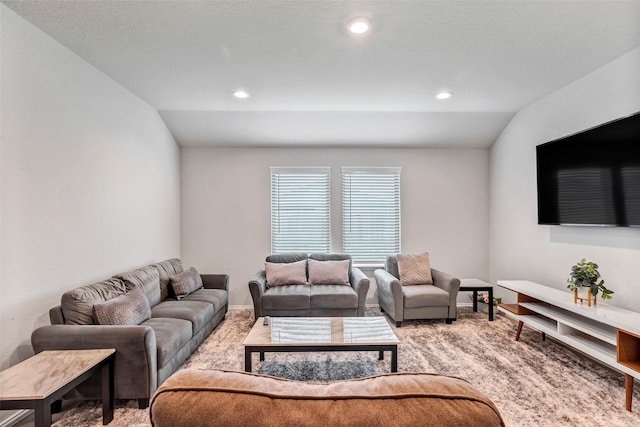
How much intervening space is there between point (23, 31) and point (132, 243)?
2160 millimetres

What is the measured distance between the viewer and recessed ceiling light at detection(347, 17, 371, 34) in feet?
7.32

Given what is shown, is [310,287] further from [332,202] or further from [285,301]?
[332,202]

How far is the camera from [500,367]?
114 inches

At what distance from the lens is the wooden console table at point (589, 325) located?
7.49 feet

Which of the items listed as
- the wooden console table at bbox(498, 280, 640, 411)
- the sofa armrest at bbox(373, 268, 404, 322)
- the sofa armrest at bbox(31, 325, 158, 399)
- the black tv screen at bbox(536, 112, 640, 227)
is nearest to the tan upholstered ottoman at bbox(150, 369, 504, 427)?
the sofa armrest at bbox(31, 325, 158, 399)

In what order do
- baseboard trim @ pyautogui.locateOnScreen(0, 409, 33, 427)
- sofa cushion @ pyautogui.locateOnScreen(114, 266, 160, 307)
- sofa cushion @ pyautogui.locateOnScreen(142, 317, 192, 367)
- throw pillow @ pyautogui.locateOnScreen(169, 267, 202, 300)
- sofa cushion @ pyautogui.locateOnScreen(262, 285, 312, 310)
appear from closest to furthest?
baseboard trim @ pyautogui.locateOnScreen(0, 409, 33, 427), sofa cushion @ pyautogui.locateOnScreen(142, 317, 192, 367), sofa cushion @ pyautogui.locateOnScreen(114, 266, 160, 307), throw pillow @ pyautogui.locateOnScreen(169, 267, 202, 300), sofa cushion @ pyautogui.locateOnScreen(262, 285, 312, 310)

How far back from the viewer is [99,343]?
7.24 ft

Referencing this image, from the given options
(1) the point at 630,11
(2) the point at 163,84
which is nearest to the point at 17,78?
(2) the point at 163,84

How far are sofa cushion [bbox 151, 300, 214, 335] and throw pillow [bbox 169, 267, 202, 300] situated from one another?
15cm

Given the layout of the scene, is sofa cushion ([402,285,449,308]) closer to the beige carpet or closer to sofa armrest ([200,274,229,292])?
the beige carpet

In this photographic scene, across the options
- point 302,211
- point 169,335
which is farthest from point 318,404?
point 302,211

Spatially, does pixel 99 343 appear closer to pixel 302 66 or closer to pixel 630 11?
pixel 302 66

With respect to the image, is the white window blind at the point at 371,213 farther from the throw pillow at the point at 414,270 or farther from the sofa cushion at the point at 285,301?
the sofa cushion at the point at 285,301

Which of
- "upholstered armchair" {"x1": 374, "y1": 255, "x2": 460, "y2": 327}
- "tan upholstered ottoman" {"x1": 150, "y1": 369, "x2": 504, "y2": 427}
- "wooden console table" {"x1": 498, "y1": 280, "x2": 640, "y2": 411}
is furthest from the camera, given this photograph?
"upholstered armchair" {"x1": 374, "y1": 255, "x2": 460, "y2": 327}
